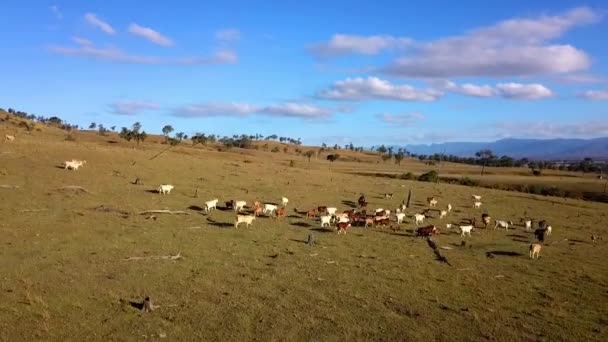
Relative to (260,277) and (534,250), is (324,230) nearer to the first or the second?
(260,277)

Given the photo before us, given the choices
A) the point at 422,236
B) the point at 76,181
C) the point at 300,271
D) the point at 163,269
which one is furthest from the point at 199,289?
the point at 76,181

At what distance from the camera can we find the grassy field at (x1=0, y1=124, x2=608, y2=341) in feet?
51.1

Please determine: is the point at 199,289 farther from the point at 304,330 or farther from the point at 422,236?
the point at 422,236

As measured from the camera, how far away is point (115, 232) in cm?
2586

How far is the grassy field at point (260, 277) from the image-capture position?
51.1 feet

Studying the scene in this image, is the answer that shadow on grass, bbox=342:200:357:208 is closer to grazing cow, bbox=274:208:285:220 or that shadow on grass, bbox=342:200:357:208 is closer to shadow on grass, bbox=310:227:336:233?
grazing cow, bbox=274:208:285:220

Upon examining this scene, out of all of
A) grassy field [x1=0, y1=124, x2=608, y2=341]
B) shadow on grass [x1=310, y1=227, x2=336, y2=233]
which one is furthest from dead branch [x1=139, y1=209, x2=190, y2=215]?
shadow on grass [x1=310, y1=227, x2=336, y2=233]

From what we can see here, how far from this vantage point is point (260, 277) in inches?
797

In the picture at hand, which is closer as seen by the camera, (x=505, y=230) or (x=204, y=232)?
(x=204, y=232)

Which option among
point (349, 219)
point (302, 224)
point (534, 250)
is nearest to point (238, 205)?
point (302, 224)

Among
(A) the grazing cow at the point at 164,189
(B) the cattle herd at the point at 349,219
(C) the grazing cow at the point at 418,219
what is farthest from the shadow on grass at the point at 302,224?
(A) the grazing cow at the point at 164,189

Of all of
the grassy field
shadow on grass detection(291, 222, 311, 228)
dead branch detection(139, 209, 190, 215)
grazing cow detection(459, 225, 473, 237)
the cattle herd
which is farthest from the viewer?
shadow on grass detection(291, 222, 311, 228)

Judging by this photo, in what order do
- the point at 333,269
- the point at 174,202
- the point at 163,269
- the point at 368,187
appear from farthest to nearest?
the point at 368,187 < the point at 174,202 < the point at 333,269 < the point at 163,269

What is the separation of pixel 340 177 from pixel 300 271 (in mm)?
40802
